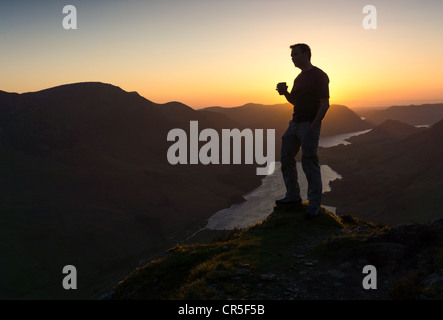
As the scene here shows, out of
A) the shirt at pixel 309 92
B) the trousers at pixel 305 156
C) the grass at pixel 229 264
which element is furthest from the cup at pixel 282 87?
the grass at pixel 229 264

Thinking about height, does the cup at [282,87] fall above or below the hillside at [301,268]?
above

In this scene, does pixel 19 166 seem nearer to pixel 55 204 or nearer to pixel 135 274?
pixel 55 204

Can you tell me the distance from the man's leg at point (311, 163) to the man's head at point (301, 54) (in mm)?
1937

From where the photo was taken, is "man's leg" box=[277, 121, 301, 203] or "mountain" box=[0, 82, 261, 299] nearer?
"man's leg" box=[277, 121, 301, 203]

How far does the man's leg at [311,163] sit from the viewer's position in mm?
10520

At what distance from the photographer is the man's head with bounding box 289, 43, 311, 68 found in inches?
409

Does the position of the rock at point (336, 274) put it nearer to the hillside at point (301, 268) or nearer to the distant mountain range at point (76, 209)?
the hillside at point (301, 268)

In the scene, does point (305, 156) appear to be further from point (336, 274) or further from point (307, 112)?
Result: point (336, 274)

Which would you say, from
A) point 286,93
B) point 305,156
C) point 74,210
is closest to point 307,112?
point 286,93

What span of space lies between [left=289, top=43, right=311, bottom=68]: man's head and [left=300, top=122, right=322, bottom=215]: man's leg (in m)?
1.94

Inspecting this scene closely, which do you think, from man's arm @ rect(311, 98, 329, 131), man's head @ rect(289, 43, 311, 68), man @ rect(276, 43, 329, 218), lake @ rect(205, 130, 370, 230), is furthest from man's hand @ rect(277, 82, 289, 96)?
lake @ rect(205, 130, 370, 230)

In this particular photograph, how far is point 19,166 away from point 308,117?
7196 inches

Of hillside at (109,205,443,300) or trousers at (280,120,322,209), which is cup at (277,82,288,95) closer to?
trousers at (280,120,322,209)
